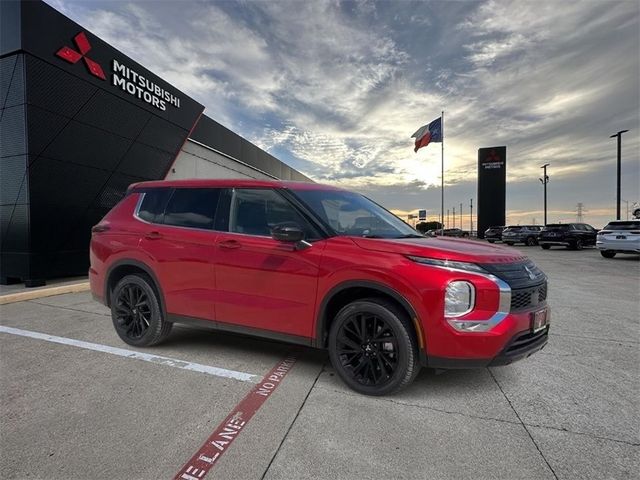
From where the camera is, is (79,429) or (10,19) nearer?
(79,429)

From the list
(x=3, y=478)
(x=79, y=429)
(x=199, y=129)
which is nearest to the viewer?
(x=3, y=478)

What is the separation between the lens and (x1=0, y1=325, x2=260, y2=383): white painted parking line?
347 cm

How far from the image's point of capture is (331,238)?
3.24m

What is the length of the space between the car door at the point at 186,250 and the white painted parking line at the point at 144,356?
466mm

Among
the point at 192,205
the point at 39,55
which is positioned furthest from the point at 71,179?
the point at 192,205

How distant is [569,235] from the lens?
21891mm

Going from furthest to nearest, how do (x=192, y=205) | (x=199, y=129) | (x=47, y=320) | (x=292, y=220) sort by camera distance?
(x=199, y=129) → (x=47, y=320) → (x=192, y=205) → (x=292, y=220)

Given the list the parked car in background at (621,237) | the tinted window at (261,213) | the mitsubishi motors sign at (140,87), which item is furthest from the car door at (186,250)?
the parked car in background at (621,237)

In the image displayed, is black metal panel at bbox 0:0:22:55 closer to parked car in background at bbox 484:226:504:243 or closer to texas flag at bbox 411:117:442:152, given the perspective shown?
texas flag at bbox 411:117:442:152

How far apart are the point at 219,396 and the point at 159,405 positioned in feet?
1.47

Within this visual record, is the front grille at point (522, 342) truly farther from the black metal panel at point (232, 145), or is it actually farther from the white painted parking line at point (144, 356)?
the black metal panel at point (232, 145)

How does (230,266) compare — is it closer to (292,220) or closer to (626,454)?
(292,220)

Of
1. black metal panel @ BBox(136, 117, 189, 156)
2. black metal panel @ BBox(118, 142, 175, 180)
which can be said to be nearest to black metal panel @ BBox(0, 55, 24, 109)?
black metal panel @ BBox(118, 142, 175, 180)

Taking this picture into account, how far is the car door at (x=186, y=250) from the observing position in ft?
12.4
